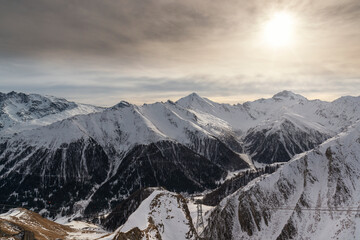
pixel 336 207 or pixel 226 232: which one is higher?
pixel 336 207

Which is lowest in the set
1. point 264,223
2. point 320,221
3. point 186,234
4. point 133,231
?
point 264,223

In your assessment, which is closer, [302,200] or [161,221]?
[161,221]

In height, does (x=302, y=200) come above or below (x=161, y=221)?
below

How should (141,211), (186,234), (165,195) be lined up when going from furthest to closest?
(165,195) < (141,211) < (186,234)

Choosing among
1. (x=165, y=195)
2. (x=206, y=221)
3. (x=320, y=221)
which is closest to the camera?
(x=165, y=195)

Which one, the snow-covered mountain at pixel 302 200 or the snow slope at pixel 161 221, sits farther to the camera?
the snow-covered mountain at pixel 302 200

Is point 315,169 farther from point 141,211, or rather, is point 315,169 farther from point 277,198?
point 141,211

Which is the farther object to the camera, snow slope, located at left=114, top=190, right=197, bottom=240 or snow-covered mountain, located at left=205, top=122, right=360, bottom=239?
snow-covered mountain, located at left=205, top=122, right=360, bottom=239

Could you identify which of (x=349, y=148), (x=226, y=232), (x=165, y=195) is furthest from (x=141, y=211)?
(x=349, y=148)
